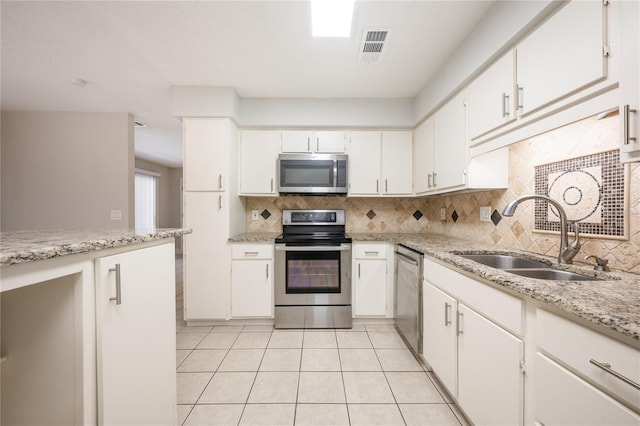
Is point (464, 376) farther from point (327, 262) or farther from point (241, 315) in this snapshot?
point (241, 315)

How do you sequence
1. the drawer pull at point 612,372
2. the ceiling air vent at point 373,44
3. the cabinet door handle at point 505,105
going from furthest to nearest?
the ceiling air vent at point 373,44 → the cabinet door handle at point 505,105 → the drawer pull at point 612,372

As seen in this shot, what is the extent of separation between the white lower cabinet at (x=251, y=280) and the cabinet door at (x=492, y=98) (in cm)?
202

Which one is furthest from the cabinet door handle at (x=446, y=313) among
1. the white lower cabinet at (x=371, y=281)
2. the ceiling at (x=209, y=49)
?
the ceiling at (x=209, y=49)

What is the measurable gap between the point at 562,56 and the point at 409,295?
174cm

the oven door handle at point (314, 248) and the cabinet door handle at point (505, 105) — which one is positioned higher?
the cabinet door handle at point (505, 105)

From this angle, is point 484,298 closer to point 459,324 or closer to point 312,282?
point 459,324

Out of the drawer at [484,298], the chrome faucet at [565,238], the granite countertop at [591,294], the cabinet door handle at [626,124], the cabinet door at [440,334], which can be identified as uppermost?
the cabinet door handle at [626,124]

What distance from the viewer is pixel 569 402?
29.9 inches

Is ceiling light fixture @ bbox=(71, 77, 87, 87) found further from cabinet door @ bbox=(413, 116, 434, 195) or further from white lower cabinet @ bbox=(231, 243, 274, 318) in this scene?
cabinet door @ bbox=(413, 116, 434, 195)

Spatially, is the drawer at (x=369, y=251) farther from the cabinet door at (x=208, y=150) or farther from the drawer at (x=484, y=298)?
the cabinet door at (x=208, y=150)

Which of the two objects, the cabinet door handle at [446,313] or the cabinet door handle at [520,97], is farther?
the cabinet door handle at [446,313]

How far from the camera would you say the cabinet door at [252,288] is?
2.53 meters

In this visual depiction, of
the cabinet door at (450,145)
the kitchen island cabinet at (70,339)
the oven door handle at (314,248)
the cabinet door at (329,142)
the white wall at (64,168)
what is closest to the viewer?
the kitchen island cabinet at (70,339)

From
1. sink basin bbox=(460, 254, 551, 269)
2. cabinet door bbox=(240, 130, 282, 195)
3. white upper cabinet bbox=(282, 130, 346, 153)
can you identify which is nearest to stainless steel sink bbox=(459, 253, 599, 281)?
sink basin bbox=(460, 254, 551, 269)
